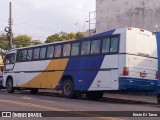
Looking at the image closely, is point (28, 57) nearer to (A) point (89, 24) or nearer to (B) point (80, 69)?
(B) point (80, 69)

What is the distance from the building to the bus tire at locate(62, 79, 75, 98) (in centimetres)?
1064

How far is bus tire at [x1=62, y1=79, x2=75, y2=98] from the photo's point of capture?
21.9 m

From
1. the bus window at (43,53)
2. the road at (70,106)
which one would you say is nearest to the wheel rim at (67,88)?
the bus window at (43,53)

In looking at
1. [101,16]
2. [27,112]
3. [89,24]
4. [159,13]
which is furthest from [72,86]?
[89,24]

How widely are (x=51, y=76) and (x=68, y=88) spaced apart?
201 centimetres

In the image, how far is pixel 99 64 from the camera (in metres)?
19.9

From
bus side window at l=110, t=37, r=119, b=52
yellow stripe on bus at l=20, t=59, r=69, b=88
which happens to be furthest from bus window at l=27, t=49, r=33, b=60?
bus side window at l=110, t=37, r=119, b=52

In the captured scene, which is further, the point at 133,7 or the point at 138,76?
the point at 133,7

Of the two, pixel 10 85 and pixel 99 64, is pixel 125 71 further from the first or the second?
pixel 10 85

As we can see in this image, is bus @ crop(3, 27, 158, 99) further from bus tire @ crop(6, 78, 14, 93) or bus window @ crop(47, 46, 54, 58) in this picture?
bus tire @ crop(6, 78, 14, 93)

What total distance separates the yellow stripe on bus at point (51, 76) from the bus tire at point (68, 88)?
654 millimetres

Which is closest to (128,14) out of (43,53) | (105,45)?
(43,53)

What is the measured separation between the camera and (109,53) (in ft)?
63.3

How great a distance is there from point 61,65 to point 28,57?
4256 millimetres
